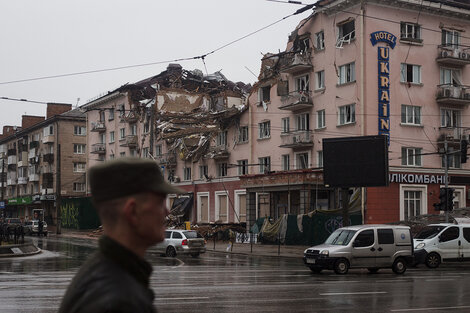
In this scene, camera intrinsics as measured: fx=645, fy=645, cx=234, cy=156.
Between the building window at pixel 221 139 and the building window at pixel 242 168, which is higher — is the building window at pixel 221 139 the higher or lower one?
the higher one

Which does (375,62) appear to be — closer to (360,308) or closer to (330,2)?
(330,2)

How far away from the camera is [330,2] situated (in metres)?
43.5

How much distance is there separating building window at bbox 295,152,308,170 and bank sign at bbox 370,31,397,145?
7024 mm

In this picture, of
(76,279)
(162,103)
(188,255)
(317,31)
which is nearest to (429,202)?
(317,31)

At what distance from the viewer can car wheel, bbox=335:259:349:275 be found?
72.7ft

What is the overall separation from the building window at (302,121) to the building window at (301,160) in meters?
1.91

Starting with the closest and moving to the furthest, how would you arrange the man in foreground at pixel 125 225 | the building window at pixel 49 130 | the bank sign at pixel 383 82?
the man in foreground at pixel 125 225
the bank sign at pixel 383 82
the building window at pixel 49 130

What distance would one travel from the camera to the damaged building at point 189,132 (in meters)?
54.8

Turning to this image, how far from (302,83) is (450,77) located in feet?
33.9

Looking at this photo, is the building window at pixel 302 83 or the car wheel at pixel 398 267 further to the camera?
the building window at pixel 302 83

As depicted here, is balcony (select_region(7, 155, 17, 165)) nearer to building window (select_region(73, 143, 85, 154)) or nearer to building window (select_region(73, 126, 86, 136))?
building window (select_region(73, 143, 85, 154))

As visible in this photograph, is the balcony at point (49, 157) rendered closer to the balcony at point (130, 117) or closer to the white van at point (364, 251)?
the balcony at point (130, 117)

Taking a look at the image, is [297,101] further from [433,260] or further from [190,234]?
[433,260]

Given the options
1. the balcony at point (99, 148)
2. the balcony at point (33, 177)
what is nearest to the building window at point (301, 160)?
the balcony at point (99, 148)
